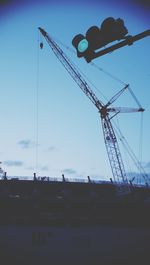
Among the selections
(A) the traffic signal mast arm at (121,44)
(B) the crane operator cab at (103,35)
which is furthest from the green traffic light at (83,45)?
(A) the traffic signal mast arm at (121,44)

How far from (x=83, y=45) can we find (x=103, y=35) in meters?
0.30

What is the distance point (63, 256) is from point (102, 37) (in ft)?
93.3

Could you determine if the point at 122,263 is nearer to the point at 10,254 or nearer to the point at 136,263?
the point at 136,263

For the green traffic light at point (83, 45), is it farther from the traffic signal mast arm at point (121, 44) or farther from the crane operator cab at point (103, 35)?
the traffic signal mast arm at point (121, 44)

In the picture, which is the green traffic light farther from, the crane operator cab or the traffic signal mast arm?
the traffic signal mast arm

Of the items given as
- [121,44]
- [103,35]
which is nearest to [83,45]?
[103,35]

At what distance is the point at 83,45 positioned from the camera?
314 cm

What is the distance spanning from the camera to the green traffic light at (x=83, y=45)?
3104 mm

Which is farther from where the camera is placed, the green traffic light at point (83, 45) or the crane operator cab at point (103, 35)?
the green traffic light at point (83, 45)

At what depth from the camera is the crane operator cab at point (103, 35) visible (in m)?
2.98

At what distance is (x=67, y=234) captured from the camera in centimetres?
2947

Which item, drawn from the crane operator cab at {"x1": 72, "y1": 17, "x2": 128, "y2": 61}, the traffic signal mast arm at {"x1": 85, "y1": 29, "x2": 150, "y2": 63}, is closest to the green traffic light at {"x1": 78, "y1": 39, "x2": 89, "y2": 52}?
the crane operator cab at {"x1": 72, "y1": 17, "x2": 128, "y2": 61}

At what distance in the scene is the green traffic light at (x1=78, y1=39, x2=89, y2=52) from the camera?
3.10 m

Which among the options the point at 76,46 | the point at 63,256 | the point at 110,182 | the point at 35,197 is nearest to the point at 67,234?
the point at 63,256
